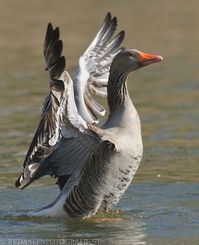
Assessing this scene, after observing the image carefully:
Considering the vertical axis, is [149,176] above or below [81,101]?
below

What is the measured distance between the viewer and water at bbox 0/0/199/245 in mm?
11078

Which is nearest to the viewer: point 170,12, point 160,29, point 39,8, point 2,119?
point 2,119

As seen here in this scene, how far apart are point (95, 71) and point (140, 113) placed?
3.94 meters

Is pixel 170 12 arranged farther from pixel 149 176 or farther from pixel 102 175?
pixel 102 175

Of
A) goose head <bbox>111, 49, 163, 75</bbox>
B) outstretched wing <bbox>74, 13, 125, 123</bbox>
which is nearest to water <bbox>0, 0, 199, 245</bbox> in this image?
outstretched wing <bbox>74, 13, 125, 123</bbox>

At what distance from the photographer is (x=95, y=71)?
1329 cm

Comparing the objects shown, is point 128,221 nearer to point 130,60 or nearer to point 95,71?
point 130,60

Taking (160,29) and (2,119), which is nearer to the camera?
(2,119)

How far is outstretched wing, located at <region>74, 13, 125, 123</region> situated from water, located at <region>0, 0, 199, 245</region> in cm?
126

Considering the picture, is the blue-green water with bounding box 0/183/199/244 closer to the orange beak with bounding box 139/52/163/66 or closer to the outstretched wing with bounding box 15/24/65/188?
the outstretched wing with bounding box 15/24/65/188

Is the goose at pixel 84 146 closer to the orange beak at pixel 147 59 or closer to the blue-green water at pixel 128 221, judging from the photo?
the orange beak at pixel 147 59

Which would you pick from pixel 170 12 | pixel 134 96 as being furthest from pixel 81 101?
pixel 170 12

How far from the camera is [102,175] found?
11320 millimetres

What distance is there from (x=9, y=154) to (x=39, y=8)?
18.9m
